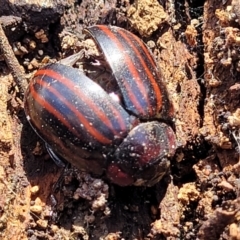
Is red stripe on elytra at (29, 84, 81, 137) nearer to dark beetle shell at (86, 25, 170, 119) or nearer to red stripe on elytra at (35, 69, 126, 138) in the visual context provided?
red stripe on elytra at (35, 69, 126, 138)

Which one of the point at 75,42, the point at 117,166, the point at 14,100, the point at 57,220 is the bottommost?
the point at 57,220

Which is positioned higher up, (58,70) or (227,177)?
(58,70)

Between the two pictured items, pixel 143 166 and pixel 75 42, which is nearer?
pixel 143 166

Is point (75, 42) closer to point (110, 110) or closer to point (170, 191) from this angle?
point (110, 110)

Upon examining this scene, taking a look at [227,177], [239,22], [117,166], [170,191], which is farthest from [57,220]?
[239,22]

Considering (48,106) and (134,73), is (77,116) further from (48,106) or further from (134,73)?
(134,73)

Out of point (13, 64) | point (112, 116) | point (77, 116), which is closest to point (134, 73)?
point (112, 116)
